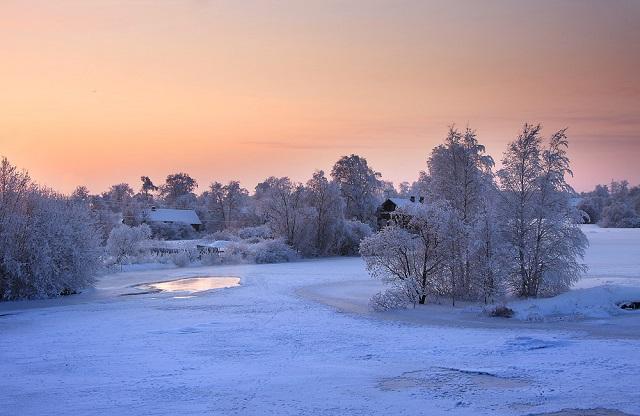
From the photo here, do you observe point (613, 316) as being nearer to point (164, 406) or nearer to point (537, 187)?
point (537, 187)

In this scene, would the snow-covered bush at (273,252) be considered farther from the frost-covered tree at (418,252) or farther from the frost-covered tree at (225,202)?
the frost-covered tree at (225,202)

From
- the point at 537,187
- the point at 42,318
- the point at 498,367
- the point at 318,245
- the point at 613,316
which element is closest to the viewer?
the point at 498,367

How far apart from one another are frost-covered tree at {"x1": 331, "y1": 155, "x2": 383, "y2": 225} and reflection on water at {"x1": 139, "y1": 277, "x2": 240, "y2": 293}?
3461 centimetres

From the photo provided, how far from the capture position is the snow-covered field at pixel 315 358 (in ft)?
36.1

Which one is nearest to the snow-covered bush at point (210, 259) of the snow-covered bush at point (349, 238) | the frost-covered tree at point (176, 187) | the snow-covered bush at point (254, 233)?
the snow-covered bush at point (254, 233)

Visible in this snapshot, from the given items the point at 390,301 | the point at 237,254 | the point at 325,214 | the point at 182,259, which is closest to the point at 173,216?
the point at 325,214

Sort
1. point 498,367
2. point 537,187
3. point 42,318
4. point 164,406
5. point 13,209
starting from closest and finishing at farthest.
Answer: point 164,406, point 498,367, point 42,318, point 537,187, point 13,209

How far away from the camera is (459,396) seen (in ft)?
36.9

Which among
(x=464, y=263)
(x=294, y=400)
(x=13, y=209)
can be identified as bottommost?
(x=294, y=400)

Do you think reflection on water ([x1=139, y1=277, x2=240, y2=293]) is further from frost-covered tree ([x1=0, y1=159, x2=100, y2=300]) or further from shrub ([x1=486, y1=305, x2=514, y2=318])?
shrub ([x1=486, y1=305, x2=514, y2=318])

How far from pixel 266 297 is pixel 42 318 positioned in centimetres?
952

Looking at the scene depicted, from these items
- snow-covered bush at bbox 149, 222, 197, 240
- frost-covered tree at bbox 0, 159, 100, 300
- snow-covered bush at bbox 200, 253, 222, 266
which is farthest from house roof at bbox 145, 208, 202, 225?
frost-covered tree at bbox 0, 159, 100, 300

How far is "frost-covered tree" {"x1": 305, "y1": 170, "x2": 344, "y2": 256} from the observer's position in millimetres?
60719

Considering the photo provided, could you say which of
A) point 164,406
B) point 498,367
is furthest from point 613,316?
point 164,406
